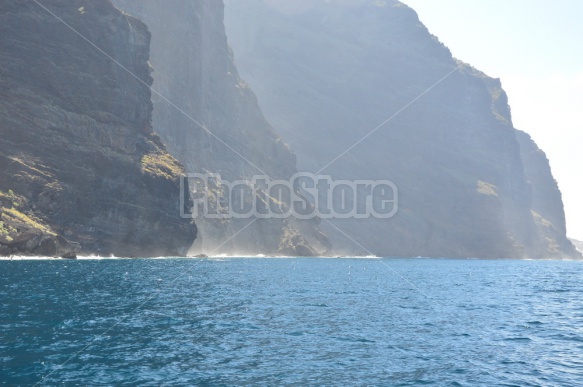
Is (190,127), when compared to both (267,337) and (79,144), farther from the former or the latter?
(267,337)

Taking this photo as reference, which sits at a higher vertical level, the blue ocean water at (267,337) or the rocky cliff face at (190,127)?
the rocky cliff face at (190,127)

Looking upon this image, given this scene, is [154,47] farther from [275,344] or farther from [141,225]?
[275,344]

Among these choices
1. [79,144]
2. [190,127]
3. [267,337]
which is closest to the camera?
[267,337]

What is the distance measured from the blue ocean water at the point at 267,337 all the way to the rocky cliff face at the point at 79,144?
140 ft

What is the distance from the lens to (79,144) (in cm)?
10844

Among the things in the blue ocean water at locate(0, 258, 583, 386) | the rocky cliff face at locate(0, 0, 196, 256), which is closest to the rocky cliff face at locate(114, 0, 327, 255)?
the rocky cliff face at locate(0, 0, 196, 256)

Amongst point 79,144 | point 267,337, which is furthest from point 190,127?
point 267,337

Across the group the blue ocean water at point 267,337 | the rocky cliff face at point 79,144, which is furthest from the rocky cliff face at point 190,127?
the blue ocean water at point 267,337

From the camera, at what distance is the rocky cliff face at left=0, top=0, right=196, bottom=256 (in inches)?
3804

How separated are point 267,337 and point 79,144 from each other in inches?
3511

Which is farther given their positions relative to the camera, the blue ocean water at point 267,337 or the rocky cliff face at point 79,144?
the rocky cliff face at point 79,144

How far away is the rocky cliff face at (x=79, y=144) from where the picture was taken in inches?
3804

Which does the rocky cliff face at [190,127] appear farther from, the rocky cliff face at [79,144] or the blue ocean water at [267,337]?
the blue ocean water at [267,337]

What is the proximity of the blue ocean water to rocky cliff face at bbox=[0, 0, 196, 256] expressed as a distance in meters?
42.7
